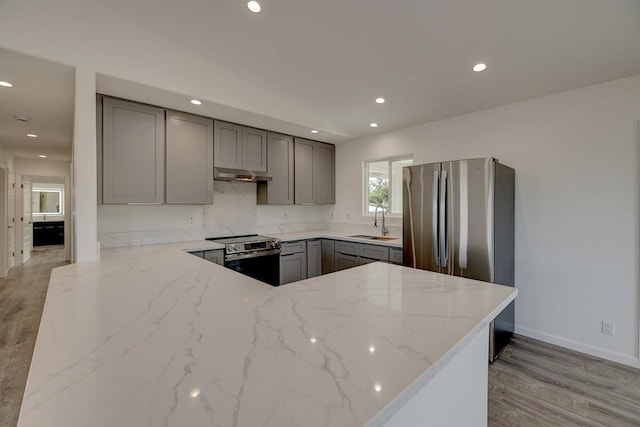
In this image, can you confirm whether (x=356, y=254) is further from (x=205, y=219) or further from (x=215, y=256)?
(x=205, y=219)

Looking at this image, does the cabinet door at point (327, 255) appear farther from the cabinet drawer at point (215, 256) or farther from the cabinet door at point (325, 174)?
the cabinet drawer at point (215, 256)

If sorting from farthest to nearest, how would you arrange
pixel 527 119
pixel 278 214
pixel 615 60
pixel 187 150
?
pixel 278 214
pixel 187 150
pixel 527 119
pixel 615 60

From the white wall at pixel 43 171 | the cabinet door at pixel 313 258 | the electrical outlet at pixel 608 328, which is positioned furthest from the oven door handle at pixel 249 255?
the white wall at pixel 43 171

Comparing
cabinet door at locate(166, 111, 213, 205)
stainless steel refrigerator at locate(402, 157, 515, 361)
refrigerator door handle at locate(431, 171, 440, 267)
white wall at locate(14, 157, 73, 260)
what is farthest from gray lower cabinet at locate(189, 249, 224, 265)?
white wall at locate(14, 157, 73, 260)

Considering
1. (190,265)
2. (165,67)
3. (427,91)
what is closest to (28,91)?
(165,67)

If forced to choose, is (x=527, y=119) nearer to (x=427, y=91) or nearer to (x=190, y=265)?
(x=427, y=91)

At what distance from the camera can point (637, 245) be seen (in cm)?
231

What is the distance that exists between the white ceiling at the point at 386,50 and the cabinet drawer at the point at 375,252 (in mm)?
1668

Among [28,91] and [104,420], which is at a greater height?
[28,91]

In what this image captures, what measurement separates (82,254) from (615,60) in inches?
171

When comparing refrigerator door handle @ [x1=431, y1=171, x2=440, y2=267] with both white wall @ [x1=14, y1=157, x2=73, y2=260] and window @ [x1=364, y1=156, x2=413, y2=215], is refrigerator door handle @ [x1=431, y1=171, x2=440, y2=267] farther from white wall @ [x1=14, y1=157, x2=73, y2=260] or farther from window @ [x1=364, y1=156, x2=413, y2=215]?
white wall @ [x1=14, y1=157, x2=73, y2=260]

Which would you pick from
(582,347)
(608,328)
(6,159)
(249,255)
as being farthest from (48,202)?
(608,328)

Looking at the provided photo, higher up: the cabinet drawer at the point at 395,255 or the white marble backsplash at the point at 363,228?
the white marble backsplash at the point at 363,228

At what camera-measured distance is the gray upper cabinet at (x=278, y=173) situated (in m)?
3.89
